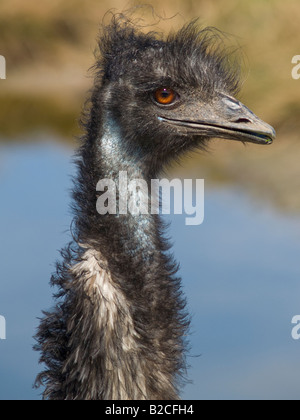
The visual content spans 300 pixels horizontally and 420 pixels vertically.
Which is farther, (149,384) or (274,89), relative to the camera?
(274,89)

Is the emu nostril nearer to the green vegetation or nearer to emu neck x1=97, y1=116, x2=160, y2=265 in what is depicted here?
emu neck x1=97, y1=116, x2=160, y2=265

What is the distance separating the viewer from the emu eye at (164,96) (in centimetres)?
383

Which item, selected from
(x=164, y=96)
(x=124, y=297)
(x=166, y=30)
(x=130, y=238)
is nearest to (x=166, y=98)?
(x=164, y=96)

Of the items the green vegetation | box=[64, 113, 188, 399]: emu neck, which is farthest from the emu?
the green vegetation

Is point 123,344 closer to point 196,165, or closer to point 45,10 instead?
point 196,165

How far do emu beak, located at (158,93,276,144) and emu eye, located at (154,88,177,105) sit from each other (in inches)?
2.3

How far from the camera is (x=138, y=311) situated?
11.9ft

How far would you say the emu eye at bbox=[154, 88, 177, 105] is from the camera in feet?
12.6

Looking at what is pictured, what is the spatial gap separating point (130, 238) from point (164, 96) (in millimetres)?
511

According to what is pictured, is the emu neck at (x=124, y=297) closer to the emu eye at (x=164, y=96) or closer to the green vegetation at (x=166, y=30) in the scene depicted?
the emu eye at (x=164, y=96)

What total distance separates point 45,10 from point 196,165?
3108 millimetres

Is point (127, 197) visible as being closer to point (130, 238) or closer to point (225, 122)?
point (130, 238)

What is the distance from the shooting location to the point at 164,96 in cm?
384
